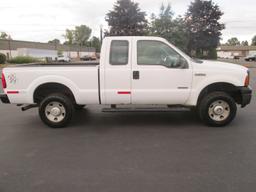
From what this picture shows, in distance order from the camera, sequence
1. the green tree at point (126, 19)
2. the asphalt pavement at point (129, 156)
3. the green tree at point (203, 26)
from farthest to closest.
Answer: the green tree at point (126, 19), the green tree at point (203, 26), the asphalt pavement at point (129, 156)

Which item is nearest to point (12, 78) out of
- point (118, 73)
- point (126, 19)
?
point (118, 73)

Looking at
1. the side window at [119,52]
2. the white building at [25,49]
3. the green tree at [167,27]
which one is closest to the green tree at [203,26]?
the green tree at [167,27]

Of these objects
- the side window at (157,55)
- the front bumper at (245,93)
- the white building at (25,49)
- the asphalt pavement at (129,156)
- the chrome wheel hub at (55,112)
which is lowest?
the asphalt pavement at (129,156)

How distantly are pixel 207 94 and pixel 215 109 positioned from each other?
1.28ft

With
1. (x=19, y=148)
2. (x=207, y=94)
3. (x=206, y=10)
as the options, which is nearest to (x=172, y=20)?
(x=206, y=10)

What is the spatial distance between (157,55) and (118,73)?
984 millimetres

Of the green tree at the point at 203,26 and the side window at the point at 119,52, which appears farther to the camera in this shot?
the green tree at the point at 203,26

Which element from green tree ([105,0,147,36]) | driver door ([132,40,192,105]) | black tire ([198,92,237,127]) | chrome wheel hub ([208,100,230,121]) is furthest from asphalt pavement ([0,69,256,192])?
green tree ([105,0,147,36])

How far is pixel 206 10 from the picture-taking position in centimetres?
4362

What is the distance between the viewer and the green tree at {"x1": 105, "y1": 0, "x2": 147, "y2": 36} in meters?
44.3

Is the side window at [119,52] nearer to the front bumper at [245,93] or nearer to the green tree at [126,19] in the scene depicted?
the front bumper at [245,93]

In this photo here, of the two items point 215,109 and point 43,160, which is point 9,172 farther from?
point 215,109

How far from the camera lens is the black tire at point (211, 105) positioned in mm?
5289

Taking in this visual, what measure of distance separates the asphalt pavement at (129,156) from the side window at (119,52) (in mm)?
1548
